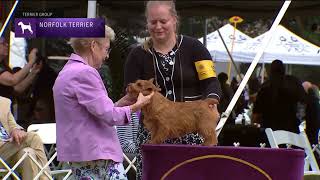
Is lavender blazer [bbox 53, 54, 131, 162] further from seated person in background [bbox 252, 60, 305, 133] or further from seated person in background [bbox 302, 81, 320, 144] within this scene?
seated person in background [bbox 302, 81, 320, 144]

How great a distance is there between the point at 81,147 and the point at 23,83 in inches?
190

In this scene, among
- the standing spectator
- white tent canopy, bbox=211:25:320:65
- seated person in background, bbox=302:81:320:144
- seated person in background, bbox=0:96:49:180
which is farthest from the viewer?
white tent canopy, bbox=211:25:320:65

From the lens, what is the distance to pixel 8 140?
5805 mm

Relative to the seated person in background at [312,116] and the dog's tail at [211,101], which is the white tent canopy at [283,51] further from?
the dog's tail at [211,101]

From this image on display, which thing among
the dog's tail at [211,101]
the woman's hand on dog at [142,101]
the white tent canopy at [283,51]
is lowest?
the white tent canopy at [283,51]

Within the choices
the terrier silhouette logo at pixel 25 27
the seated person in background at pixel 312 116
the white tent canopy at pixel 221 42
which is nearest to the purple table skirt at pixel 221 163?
the terrier silhouette logo at pixel 25 27

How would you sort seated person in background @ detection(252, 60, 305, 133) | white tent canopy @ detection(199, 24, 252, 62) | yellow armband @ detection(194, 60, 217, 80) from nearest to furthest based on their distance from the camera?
yellow armband @ detection(194, 60, 217, 80), seated person in background @ detection(252, 60, 305, 133), white tent canopy @ detection(199, 24, 252, 62)

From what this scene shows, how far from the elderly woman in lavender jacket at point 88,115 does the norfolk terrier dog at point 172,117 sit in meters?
0.06

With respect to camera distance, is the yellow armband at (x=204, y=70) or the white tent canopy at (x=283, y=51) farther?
the white tent canopy at (x=283, y=51)

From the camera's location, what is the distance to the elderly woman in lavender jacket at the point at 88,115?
306cm

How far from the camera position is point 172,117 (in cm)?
306

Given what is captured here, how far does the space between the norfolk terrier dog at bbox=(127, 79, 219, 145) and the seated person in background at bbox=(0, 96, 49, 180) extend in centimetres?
291

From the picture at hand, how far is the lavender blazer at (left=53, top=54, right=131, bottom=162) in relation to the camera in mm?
3055
